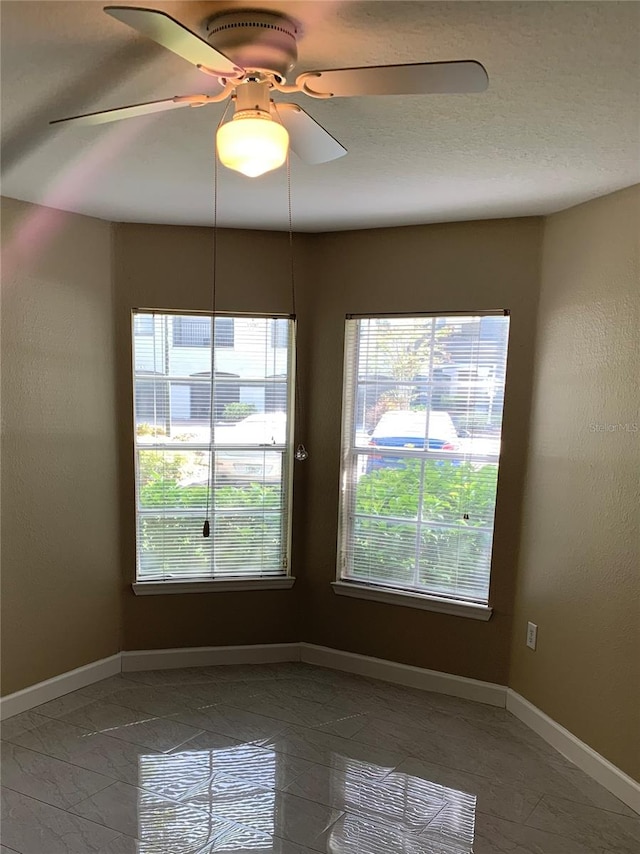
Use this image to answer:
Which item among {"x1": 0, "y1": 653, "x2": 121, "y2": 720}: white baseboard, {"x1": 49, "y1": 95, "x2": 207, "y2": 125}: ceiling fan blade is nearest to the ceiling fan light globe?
{"x1": 49, "y1": 95, "x2": 207, "y2": 125}: ceiling fan blade

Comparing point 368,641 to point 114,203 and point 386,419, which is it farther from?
point 114,203

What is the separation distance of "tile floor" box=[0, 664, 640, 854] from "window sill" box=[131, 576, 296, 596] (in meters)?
0.47

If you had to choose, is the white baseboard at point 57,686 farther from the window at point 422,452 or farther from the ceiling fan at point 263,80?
the ceiling fan at point 263,80

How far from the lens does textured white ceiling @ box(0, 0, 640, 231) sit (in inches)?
55.6

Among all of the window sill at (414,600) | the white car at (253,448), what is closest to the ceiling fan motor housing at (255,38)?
the white car at (253,448)

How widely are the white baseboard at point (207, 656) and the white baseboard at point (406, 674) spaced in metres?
0.12

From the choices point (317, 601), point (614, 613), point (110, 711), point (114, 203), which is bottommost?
point (110, 711)

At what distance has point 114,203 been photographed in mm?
2873

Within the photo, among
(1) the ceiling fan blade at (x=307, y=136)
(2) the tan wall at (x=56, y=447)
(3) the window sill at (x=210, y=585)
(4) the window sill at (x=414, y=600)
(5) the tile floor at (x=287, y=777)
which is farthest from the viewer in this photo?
(3) the window sill at (x=210, y=585)

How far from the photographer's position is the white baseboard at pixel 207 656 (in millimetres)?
3443

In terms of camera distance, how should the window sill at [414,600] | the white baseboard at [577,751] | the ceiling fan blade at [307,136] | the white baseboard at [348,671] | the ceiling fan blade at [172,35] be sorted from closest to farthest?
the ceiling fan blade at [172,35] < the ceiling fan blade at [307,136] < the white baseboard at [577,751] < the white baseboard at [348,671] < the window sill at [414,600]

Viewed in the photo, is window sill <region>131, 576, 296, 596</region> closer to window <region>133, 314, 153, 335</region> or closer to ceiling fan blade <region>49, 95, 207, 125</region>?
window <region>133, 314, 153, 335</region>

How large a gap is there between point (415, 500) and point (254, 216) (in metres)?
1.63

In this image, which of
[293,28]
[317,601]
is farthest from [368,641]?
[293,28]
